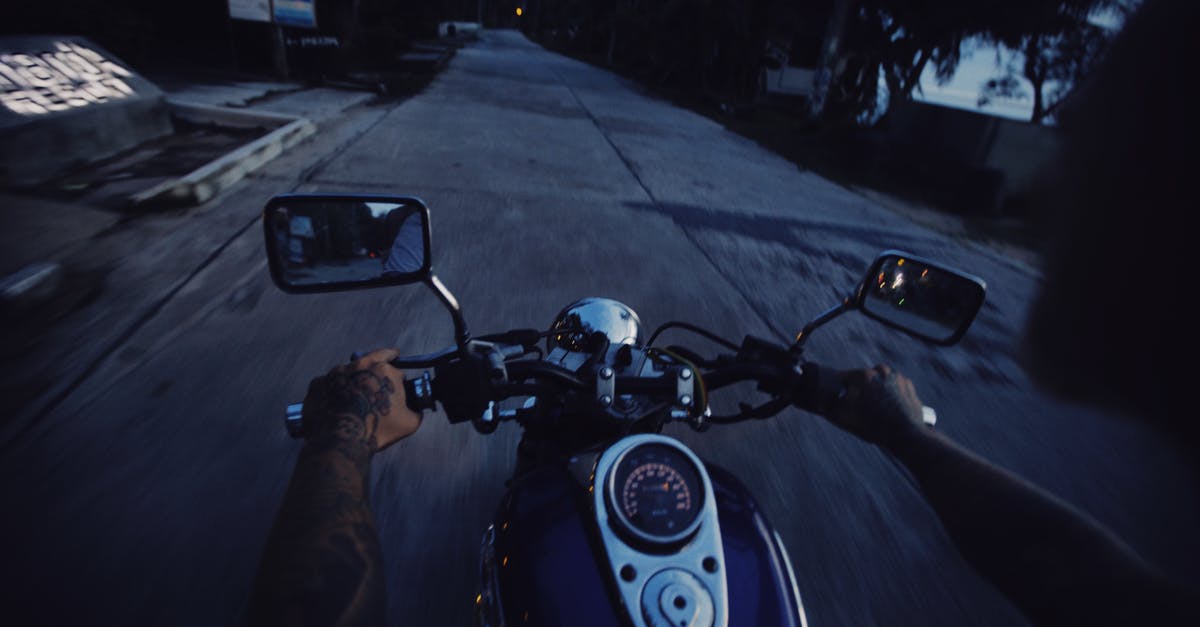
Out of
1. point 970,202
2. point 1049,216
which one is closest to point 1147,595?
point 1049,216

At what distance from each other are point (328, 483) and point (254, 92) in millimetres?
12379

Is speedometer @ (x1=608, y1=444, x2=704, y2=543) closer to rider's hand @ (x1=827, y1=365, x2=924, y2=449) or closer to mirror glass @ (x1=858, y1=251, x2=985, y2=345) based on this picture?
rider's hand @ (x1=827, y1=365, x2=924, y2=449)

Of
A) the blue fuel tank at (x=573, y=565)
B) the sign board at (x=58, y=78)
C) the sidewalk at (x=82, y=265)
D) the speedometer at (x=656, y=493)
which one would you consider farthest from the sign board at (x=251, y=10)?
the speedometer at (x=656, y=493)

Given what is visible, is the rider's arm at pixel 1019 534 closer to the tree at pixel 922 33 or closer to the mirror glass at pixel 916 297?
the mirror glass at pixel 916 297

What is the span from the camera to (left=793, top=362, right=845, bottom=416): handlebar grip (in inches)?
56.9

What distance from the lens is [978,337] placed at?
14.6 ft

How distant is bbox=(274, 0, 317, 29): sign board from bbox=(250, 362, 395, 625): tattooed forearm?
46.3 ft

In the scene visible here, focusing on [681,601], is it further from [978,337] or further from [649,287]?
[978,337]

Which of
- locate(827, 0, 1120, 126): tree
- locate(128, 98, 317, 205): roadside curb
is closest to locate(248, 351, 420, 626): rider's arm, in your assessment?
locate(128, 98, 317, 205): roadside curb

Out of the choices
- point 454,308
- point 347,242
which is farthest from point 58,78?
point 454,308

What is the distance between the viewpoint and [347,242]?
134 cm

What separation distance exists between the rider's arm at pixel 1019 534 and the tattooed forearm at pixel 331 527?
1.21 metres

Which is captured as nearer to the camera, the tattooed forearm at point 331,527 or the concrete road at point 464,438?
the tattooed forearm at point 331,527

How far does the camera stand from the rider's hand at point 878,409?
1.46 metres
